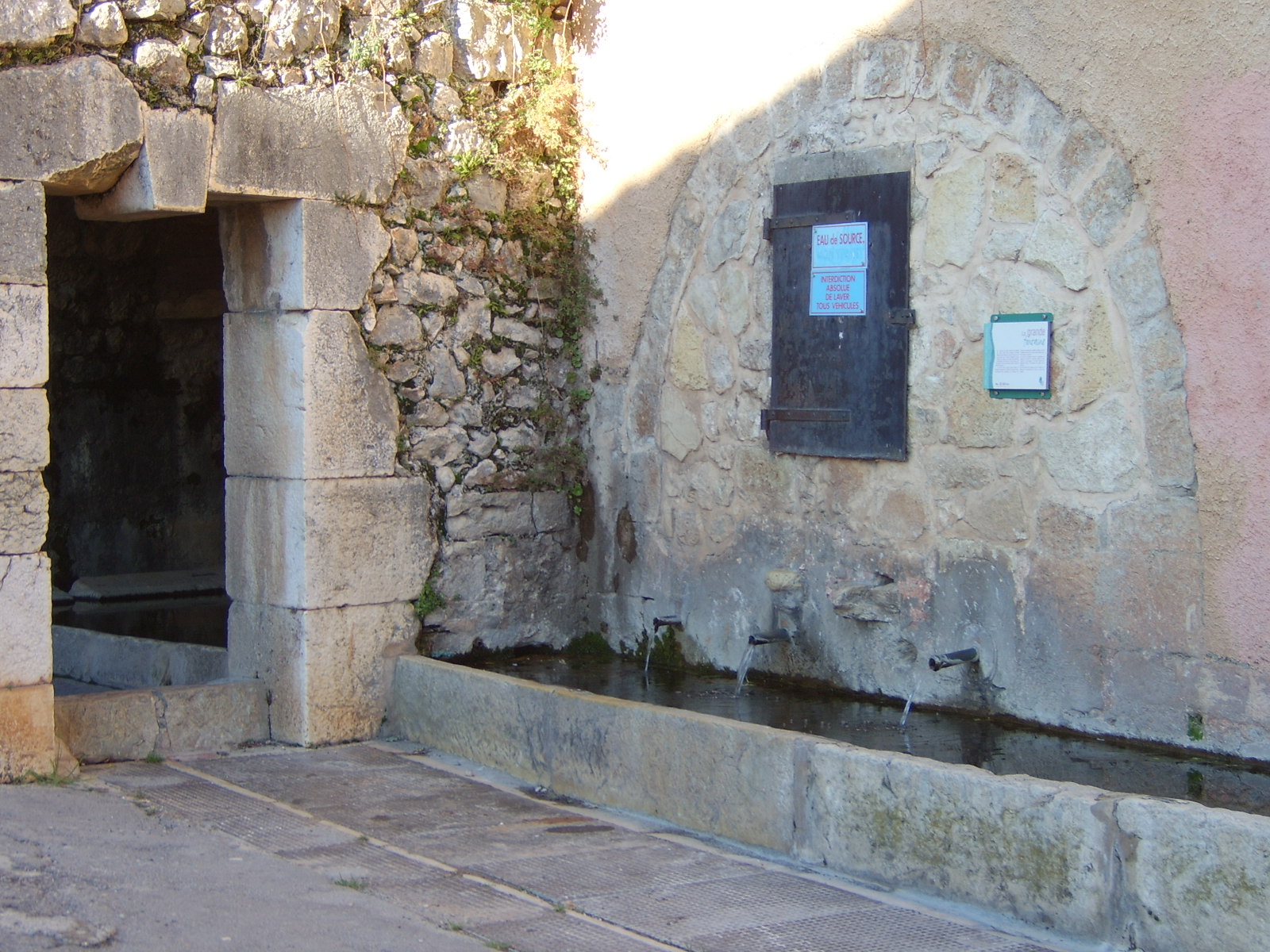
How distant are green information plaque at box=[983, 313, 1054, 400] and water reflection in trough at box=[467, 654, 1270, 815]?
106cm

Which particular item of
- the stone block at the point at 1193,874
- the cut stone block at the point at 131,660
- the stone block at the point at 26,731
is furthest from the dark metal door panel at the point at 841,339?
the stone block at the point at 26,731

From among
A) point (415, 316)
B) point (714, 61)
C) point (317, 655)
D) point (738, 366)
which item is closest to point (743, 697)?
point (738, 366)

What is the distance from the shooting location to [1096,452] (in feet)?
14.6

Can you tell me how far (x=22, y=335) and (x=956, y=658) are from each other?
3180mm

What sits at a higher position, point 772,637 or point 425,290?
point 425,290

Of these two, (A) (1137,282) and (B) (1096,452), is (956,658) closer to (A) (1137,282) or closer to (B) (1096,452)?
(B) (1096,452)

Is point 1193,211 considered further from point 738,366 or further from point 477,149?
point 477,149

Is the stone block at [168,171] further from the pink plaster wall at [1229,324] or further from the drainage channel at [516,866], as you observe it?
the pink plaster wall at [1229,324]

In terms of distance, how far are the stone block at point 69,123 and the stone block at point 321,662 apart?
1735mm

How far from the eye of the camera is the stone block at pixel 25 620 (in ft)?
15.6

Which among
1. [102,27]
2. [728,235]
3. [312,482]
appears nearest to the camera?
[102,27]

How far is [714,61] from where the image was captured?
5.70 m

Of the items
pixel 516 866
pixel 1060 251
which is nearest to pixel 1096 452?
pixel 1060 251

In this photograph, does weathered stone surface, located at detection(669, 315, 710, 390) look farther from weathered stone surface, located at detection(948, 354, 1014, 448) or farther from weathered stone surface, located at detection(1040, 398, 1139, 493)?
weathered stone surface, located at detection(1040, 398, 1139, 493)
